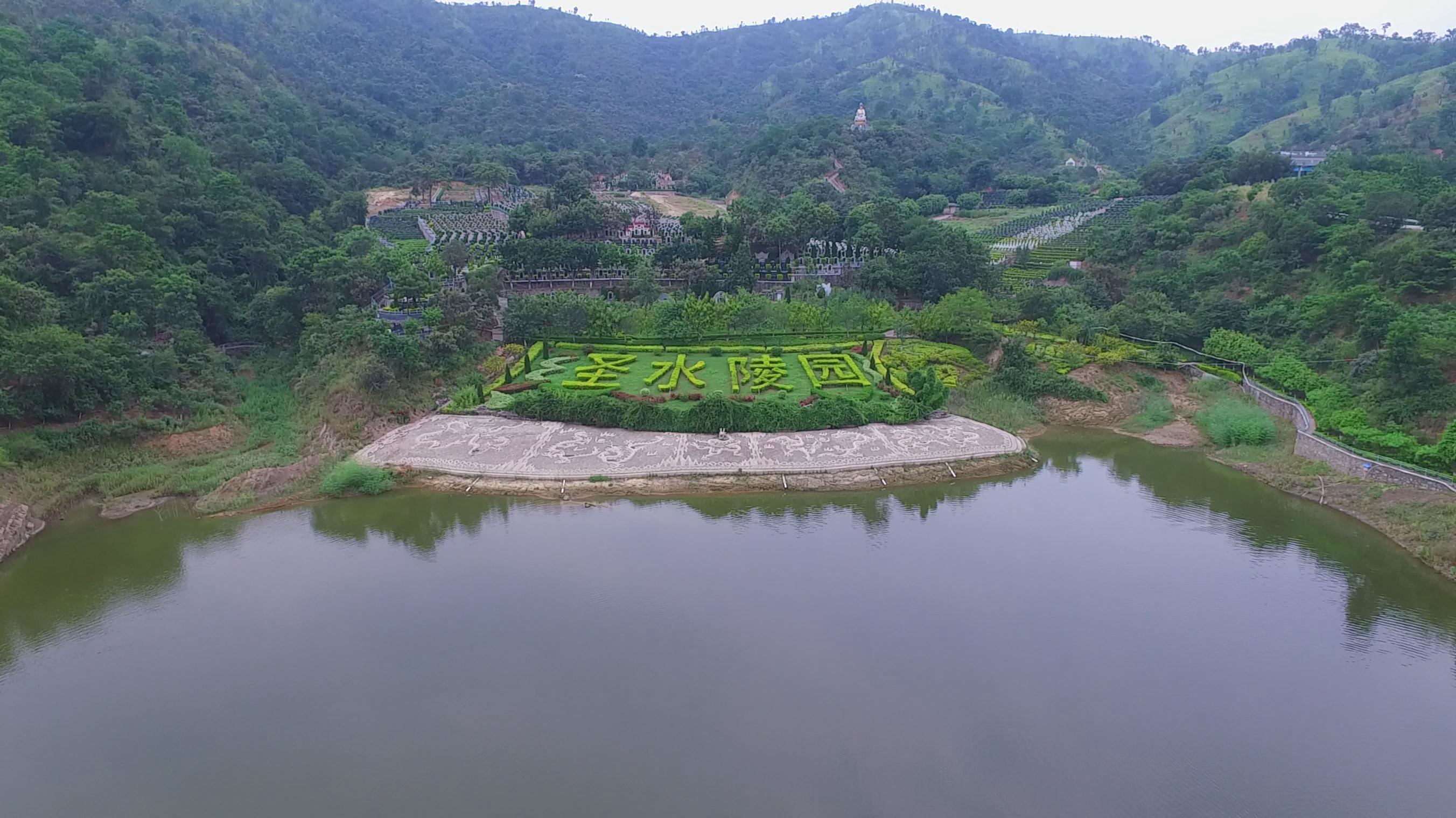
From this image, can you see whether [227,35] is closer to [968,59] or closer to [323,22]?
[323,22]

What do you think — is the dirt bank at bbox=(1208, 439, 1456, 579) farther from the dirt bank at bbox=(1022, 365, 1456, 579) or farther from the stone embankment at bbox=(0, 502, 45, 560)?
the stone embankment at bbox=(0, 502, 45, 560)

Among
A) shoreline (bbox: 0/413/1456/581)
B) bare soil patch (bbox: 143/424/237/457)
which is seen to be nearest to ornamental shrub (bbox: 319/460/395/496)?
shoreline (bbox: 0/413/1456/581)

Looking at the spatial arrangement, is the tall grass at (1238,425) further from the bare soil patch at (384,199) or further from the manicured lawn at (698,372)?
the bare soil patch at (384,199)

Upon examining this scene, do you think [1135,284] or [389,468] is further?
[1135,284]

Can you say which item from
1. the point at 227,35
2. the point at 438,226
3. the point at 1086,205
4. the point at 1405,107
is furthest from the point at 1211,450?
the point at 227,35

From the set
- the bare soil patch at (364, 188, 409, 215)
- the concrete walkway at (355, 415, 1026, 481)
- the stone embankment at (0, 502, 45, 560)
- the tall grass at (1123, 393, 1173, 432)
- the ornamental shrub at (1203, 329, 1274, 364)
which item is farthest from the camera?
the bare soil patch at (364, 188, 409, 215)

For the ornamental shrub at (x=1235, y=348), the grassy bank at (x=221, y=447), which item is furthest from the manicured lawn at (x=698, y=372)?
the ornamental shrub at (x=1235, y=348)
